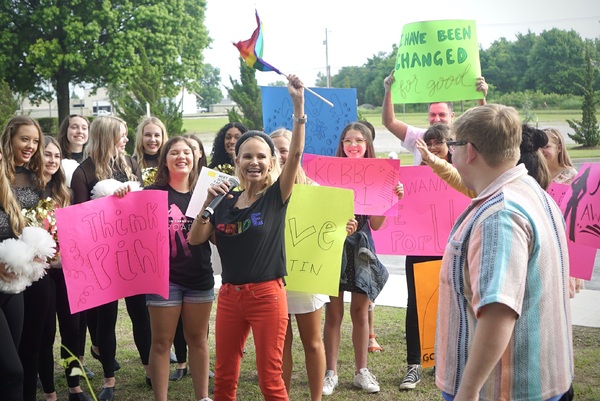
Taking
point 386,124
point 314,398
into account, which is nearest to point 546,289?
point 314,398

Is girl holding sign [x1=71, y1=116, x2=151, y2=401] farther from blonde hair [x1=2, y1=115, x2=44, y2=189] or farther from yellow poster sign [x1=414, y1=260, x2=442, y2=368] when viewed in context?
yellow poster sign [x1=414, y1=260, x2=442, y2=368]

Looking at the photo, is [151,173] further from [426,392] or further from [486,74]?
[486,74]

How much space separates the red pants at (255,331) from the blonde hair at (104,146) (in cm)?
170

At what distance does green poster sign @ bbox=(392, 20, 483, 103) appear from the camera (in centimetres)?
548

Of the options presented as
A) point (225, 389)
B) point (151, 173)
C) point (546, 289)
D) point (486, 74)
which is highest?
point (486, 74)

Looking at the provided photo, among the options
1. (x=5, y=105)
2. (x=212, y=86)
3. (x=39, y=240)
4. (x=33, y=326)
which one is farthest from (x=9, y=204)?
(x=212, y=86)

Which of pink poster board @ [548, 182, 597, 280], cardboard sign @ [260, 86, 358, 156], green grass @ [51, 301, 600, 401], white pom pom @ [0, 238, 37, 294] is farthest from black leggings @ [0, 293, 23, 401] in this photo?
pink poster board @ [548, 182, 597, 280]

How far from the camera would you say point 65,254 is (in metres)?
4.42

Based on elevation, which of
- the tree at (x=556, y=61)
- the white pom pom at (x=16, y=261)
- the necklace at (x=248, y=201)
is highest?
the tree at (x=556, y=61)

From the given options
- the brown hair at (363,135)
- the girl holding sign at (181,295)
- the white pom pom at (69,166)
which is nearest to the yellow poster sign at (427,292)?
the brown hair at (363,135)

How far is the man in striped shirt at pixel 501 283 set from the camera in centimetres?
218

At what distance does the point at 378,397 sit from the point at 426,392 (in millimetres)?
359

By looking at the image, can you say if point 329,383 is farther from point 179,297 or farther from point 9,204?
point 9,204

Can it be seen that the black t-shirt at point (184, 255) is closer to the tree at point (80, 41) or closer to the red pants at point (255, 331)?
the red pants at point (255, 331)
